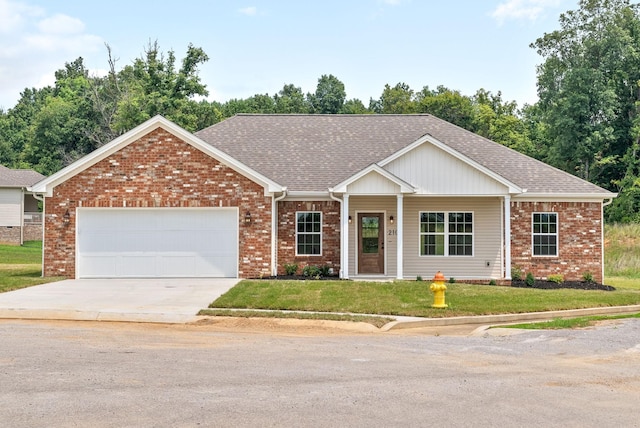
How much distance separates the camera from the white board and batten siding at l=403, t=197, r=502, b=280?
2392cm

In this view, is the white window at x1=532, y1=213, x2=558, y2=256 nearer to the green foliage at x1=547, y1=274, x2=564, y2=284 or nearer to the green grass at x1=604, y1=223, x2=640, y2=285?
A: the green foliage at x1=547, y1=274, x2=564, y2=284

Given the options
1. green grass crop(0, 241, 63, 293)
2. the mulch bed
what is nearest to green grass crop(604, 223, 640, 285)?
the mulch bed

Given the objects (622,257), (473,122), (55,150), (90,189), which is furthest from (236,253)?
(55,150)

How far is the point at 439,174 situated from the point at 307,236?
488cm

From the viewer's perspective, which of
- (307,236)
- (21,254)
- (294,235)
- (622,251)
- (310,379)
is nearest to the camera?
(310,379)

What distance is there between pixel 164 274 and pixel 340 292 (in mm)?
7229

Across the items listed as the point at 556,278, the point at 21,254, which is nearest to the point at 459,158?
the point at 556,278

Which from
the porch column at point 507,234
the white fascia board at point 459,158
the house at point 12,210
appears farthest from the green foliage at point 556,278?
the house at point 12,210

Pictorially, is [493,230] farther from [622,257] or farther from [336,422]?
[336,422]

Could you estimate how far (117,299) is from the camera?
55.8 feet

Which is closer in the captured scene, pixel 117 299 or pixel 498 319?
pixel 498 319

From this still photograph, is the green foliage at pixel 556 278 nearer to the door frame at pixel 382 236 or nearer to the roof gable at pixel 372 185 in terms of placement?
the door frame at pixel 382 236

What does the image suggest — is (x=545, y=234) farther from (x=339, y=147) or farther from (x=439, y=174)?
(x=339, y=147)

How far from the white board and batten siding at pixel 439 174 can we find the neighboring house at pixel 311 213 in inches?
1.3
